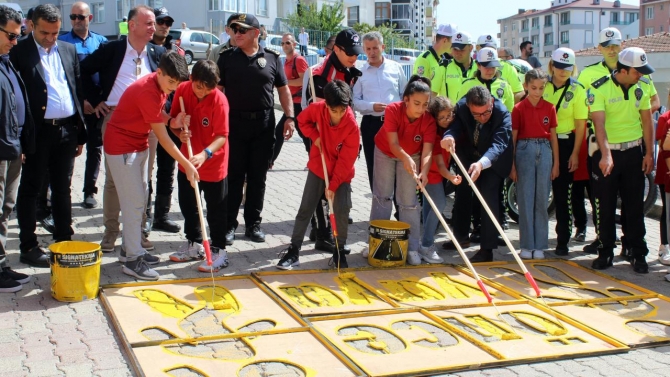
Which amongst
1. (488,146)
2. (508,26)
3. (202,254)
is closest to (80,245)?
(202,254)

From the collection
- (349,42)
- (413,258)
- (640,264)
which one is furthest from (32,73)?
(640,264)

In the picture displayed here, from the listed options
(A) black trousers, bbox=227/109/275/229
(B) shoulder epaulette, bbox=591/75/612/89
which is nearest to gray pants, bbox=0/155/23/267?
(A) black trousers, bbox=227/109/275/229

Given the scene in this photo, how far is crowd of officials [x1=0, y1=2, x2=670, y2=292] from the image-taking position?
6566mm

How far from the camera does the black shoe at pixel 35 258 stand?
6789mm

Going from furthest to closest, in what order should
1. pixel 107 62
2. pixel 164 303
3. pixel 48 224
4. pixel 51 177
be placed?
pixel 48 224, pixel 107 62, pixel 51 177, pixel 164 303

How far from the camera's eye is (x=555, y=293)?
668cm

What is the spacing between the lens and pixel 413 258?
7477 mm

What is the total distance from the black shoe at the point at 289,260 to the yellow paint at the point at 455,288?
1189mm

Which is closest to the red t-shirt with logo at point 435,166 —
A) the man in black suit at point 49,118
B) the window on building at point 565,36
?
the man in black suit at point 49,118

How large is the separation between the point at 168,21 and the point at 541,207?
417 centimetres

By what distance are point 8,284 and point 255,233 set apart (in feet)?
8.36

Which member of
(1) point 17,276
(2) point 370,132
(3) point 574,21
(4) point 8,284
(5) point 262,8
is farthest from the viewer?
(3) point 574,21

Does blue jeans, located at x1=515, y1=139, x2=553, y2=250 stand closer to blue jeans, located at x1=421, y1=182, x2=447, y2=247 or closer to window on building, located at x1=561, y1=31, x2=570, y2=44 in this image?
blue jeans, located at x1=421, y1=182, x2=447, y2=247

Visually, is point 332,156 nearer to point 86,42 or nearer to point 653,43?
point 86,42
